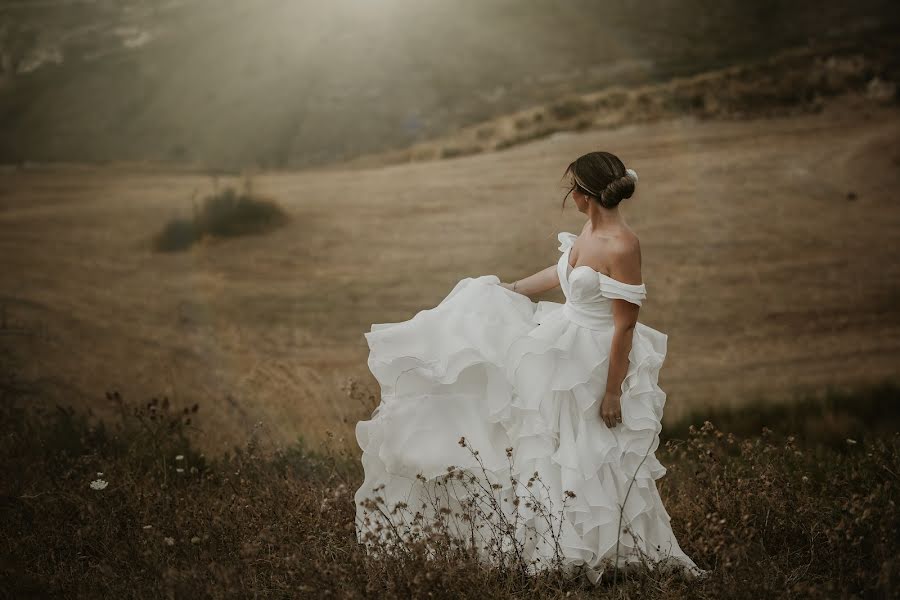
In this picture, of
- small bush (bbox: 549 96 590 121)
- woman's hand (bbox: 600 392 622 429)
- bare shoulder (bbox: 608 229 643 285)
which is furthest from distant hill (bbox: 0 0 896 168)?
woman's hand (bbox: 600 392 622 429)

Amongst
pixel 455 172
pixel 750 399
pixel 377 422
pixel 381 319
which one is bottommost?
pixel 750 399

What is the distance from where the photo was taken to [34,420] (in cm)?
496

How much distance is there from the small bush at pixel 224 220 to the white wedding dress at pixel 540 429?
4175 mm

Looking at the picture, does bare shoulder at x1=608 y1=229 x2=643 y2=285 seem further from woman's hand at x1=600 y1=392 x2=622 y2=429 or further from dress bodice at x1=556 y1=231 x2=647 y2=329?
→ woman's hand at x1=600 y1=392 x2=622 y2=429

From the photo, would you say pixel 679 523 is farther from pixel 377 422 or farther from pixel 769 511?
pixel 377 422

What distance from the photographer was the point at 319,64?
277 inches

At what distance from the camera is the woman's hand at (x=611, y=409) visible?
2592mm

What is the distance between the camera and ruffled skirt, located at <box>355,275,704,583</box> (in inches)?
101

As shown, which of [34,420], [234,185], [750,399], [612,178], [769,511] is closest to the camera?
[612,178]

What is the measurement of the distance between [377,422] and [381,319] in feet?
11.2

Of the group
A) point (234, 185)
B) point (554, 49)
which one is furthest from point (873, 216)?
point (234, 185)

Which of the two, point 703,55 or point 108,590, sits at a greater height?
point 703,55

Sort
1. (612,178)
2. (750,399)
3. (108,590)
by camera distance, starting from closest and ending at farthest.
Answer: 1. (612,178)
2. (108,590)
3. (750,399)

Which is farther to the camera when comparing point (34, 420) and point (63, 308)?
point (63, 308)
